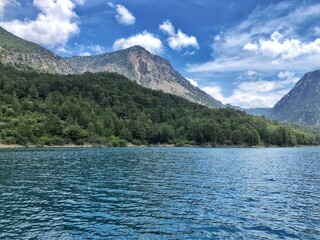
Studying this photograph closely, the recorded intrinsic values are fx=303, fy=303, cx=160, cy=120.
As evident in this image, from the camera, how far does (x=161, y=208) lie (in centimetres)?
3288

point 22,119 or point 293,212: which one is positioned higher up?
point 22,119

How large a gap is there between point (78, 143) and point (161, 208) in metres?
167

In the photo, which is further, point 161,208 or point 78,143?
point 78,143

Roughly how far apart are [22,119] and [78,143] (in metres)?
36.3

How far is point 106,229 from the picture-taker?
2530 cm

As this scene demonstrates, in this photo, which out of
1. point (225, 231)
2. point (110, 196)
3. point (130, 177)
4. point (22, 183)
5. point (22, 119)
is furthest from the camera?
point (22, 119)

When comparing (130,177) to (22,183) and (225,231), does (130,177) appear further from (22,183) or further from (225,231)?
(225,231)

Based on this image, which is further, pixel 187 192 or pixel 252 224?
pixel 187 192

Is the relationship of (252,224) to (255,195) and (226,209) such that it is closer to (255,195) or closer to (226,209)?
(226,209)

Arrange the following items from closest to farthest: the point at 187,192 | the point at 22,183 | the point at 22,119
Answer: the point at 187,192
the point at 22,183
the point at 22,119

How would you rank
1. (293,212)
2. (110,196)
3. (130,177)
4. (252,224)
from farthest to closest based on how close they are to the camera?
(130,177)
(110,196)
(293,212)
(252,224)

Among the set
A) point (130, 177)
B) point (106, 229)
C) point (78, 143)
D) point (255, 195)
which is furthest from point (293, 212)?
point (78, 143)

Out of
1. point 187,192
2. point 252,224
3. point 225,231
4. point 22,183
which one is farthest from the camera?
point 22,183

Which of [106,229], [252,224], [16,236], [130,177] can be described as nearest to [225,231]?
[252,224]
